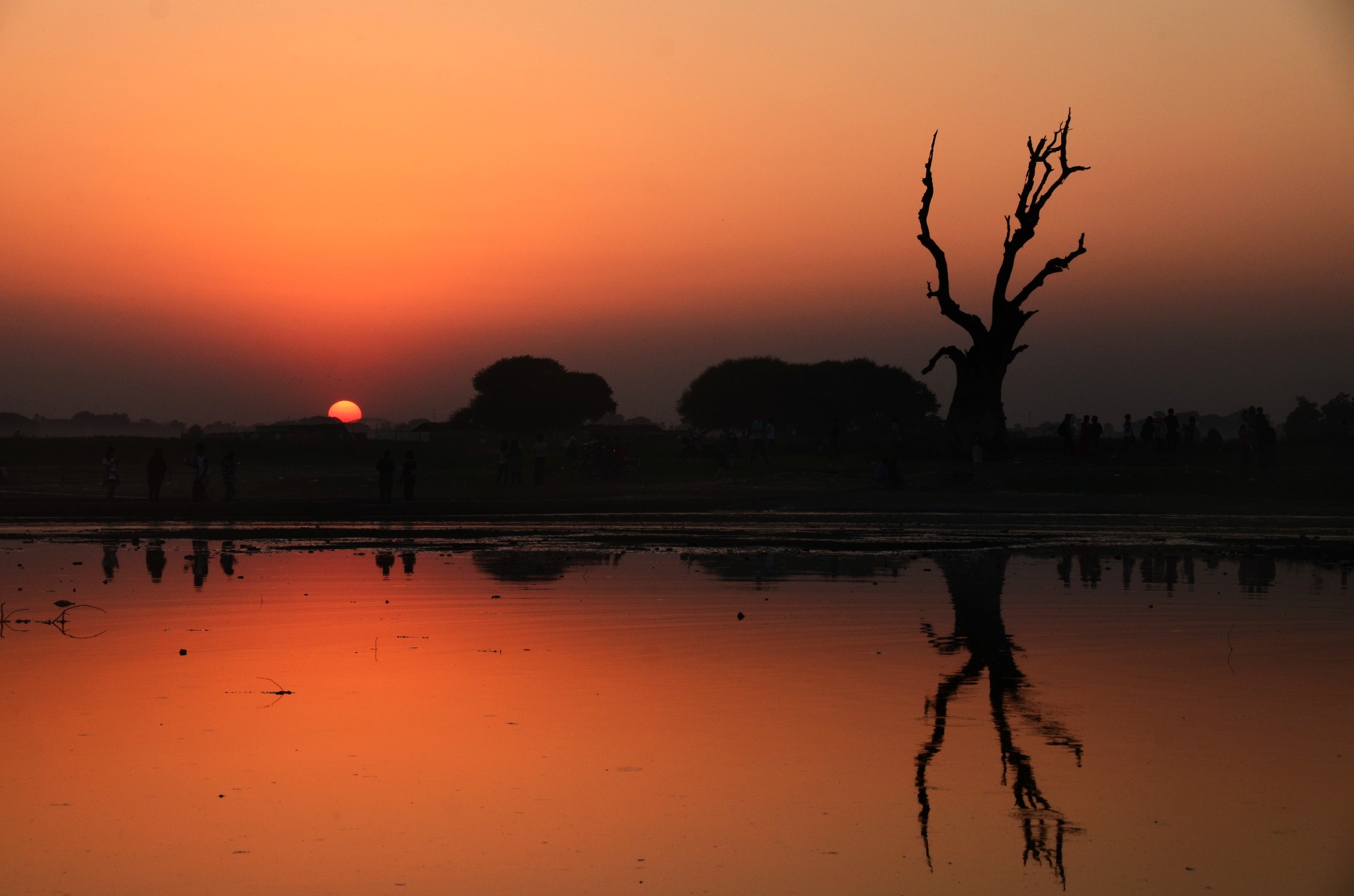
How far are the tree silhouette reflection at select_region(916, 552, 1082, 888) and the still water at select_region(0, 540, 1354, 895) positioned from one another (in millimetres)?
33

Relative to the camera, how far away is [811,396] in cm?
11550

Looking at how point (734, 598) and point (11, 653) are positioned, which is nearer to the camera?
point (11, 653)

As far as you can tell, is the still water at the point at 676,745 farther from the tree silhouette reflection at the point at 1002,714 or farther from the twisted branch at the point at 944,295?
the twisted branch at the point at 944,295

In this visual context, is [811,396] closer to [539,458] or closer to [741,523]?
[539,458]

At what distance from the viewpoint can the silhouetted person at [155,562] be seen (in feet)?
61.3

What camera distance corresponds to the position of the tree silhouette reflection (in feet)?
21.1

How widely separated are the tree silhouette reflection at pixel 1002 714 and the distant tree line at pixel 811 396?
9909 cm

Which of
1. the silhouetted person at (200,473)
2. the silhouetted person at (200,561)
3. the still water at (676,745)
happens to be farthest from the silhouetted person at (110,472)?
the still water at (676,745)

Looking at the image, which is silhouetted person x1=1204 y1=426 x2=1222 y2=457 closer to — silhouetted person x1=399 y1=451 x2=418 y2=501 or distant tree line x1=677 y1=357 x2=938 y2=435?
silhouetted person x1=399 y1=451 x2=418 y2=501

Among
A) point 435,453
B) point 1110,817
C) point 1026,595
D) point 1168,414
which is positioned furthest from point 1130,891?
point 435,453

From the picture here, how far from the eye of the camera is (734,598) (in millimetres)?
15984

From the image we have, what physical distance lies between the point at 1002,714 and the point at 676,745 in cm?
233

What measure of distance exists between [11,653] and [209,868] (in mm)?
6842

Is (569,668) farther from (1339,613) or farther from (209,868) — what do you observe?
(1339,613)
